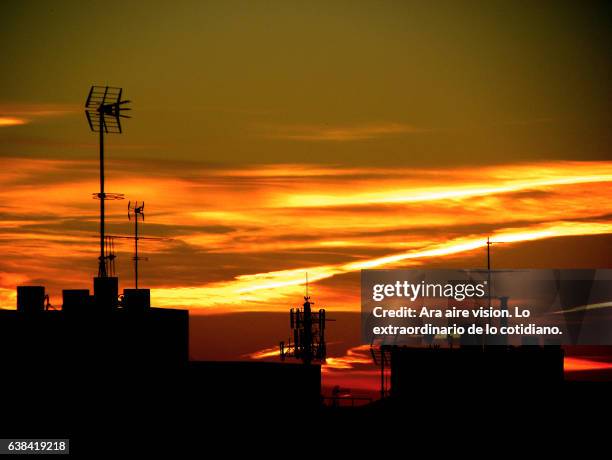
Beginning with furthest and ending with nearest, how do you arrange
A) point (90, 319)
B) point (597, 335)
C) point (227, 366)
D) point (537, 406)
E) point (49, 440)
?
point (597, 335), point (227, 366), point (537, 406), point (90, 319), point (49, 440)

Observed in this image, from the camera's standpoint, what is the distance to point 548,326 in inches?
2921

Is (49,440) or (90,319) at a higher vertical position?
(90,319)

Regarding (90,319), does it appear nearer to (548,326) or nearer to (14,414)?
(14,414)

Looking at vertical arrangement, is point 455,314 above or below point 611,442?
above

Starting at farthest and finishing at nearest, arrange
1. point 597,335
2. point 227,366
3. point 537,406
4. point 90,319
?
point 597,335
point 227,366
point 537,406
point 90,319

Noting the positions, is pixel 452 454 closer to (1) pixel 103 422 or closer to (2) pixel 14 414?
(1) pixel 103 422

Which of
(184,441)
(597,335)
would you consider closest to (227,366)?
(184,441)

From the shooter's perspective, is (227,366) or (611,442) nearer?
(611,442)

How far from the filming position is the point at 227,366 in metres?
66.7

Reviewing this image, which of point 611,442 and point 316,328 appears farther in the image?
point 316,328

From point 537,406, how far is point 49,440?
24.8 metres

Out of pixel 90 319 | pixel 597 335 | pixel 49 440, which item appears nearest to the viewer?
pixel 49 440

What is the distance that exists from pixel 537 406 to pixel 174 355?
61.6ft

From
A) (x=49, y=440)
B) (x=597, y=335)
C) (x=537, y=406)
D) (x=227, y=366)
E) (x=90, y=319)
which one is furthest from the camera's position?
(x=597, y=335)
